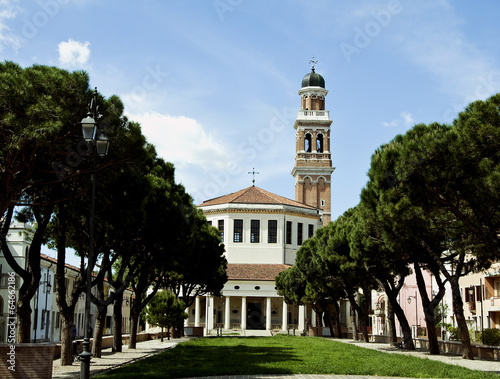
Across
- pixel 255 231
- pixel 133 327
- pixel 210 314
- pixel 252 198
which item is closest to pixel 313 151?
pixel 252 198

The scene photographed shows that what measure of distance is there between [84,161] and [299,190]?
81383 millimetres

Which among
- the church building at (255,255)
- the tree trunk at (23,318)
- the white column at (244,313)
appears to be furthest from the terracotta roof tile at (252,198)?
the tree trunk at (23,318)

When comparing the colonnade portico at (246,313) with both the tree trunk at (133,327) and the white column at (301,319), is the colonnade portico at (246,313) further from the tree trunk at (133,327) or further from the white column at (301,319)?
the tree trunk at (133,327)

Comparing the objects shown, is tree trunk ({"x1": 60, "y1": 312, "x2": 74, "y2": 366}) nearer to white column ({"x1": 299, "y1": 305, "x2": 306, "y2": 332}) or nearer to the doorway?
white column ({"x1": 299, "y1": 305, "x2": 306, "y2": 332})

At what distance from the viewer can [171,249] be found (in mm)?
30141

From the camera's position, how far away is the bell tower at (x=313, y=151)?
9969 cm

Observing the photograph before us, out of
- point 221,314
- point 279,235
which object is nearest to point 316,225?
point 279,235

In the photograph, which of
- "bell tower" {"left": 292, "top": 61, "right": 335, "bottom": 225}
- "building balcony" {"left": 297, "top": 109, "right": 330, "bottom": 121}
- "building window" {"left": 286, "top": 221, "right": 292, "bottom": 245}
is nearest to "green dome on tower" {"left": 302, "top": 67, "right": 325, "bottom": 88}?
"bell tower" {"left": 292, "top": 61, "right": 335, "bottom": 225}

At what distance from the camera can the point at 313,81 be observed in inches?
4067

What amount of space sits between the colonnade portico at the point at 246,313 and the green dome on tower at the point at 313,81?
4000 centimetres

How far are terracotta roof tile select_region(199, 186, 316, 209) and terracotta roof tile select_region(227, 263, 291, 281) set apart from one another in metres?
8.87

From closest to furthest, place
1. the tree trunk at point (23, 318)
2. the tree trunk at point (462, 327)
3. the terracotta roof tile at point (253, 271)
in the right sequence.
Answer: the tree trunk at point (23, 318)
the tree trunk at point (462, 327)
the terracotta roof tile at point (253, 271)

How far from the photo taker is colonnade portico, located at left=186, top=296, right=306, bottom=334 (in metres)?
76.3

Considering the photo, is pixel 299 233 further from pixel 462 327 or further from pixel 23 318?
pixel 23 318
